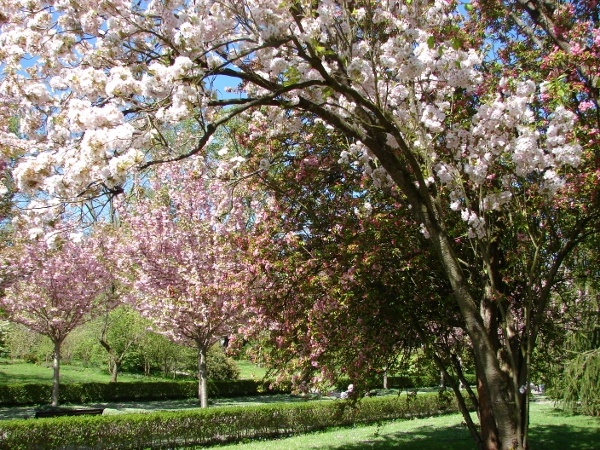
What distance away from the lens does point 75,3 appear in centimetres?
406

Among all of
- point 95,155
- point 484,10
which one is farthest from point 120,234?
point 95,155

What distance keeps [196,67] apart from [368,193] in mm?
3823

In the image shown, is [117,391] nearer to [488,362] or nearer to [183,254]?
[183,254]

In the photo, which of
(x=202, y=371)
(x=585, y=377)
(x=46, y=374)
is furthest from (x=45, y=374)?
(x=585, y=377)

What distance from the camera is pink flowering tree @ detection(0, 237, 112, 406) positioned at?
714 inches

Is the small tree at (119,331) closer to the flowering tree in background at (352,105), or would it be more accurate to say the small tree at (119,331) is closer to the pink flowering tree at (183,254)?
the pink flowering tree at (183,254)

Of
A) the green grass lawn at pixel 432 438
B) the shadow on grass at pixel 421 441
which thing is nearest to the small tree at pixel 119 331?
the green grass lawn at pixel 432 438

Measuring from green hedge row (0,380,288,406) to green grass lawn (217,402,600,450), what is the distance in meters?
6.90

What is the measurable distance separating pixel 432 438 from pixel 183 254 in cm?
876

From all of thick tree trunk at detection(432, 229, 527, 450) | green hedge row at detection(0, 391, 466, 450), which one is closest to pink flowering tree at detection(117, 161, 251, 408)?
green hedge row at detection(0, 391, 466, 450)

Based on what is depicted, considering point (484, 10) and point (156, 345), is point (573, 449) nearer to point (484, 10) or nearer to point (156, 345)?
point (484, 10)

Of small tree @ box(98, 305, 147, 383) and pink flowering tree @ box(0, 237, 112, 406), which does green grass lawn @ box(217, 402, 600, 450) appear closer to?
pink flowering tree @ box(0, 237, 112, 406)

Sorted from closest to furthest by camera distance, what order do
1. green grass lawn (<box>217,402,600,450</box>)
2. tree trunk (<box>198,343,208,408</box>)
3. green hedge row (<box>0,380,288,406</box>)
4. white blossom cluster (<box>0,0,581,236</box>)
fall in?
white blossom cluster (<box>0,0,581,236</box>)
green grass lawn (<box>217,402,600,450</box>)
tree trunk (<box>198,343,208,408</box>)
green hedge row (<box>0,380,288,406</box>)

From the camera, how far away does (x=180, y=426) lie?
40.3 ft
